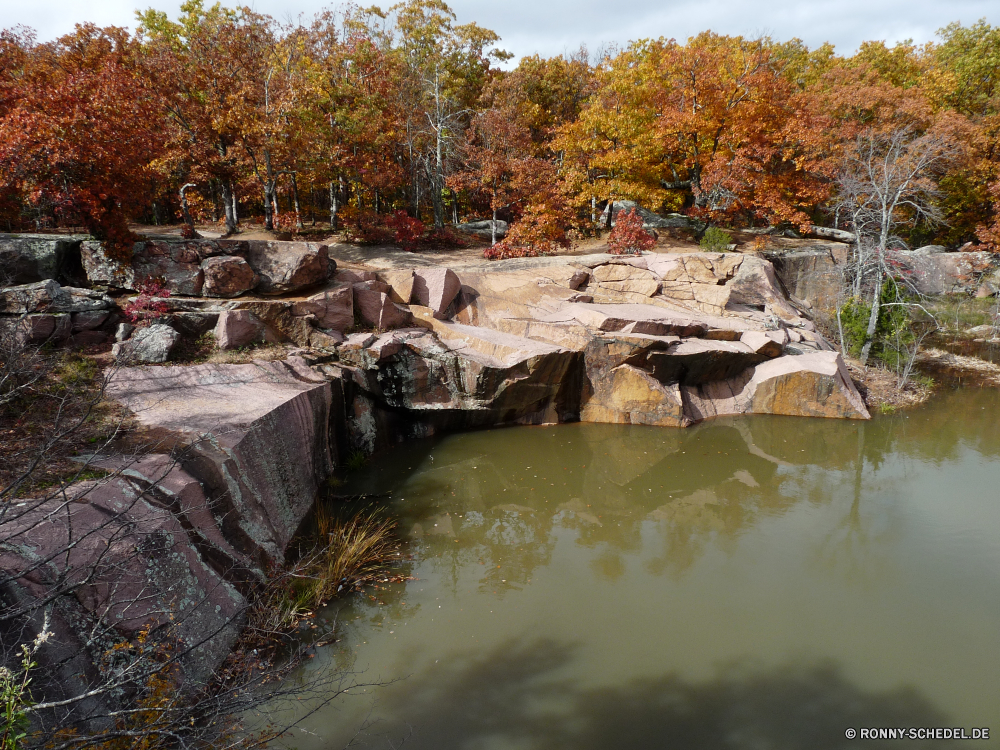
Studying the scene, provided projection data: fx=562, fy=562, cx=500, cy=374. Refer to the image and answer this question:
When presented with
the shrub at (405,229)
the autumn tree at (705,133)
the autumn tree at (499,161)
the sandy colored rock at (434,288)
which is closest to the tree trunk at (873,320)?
the autumn tree at (705,133)

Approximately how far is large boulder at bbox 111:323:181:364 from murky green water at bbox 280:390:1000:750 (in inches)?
172

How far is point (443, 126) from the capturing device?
854 inches

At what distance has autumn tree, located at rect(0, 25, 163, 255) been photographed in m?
10.1

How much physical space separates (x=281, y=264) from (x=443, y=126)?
11.6 metres

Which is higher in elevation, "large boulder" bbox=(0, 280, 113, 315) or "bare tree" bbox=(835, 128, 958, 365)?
"bare tree" bbox=(835, 128, 958, 365)

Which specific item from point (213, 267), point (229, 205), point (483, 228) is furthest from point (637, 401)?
point (229, 205)

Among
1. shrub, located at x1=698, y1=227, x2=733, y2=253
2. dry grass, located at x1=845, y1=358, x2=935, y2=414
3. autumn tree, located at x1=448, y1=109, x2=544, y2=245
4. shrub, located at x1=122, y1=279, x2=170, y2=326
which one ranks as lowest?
dry grass, located at x1=845, y1=358, x2=935, y2=414

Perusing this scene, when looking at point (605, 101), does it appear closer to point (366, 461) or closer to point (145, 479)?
point (366, 461)

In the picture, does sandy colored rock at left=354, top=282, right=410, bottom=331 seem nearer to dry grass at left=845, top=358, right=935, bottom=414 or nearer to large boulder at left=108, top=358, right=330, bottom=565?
large boulder at left=108, top=358, right=330, bottom=565

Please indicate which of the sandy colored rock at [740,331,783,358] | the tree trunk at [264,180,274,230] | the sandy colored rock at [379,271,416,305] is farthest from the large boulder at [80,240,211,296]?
the sandy colored rock at [740,331,783,358]

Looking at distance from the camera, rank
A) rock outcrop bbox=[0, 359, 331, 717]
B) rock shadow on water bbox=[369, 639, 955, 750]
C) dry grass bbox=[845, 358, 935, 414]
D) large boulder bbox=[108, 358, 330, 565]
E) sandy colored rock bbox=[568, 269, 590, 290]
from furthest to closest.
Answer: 1. sandy colored rock bbox=[568, 269, 590, 290]
2. dry grass bbox=[845, 358, 935, 414]
3. large boulder bbox=[108, 358, 330, 565]
4. rock shadow on water bbox=[369, 639, 955, 750]
5. rock outcrop bbox=[0, 359, 331, 717]

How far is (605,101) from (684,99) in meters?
2.86

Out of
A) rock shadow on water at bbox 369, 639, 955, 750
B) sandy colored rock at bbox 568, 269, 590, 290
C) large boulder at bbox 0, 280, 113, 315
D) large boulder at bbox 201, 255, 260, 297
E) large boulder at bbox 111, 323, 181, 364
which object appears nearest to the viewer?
rock shadow on water at bbox 369, 639, 955, 750

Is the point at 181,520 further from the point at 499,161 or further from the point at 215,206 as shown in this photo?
the point at 215,206
